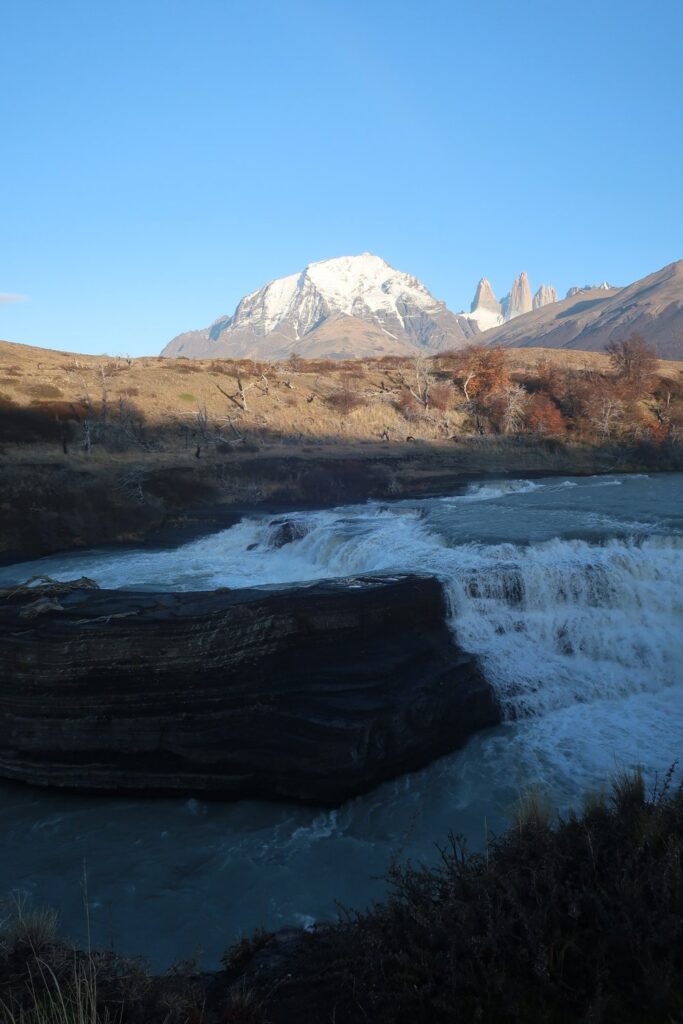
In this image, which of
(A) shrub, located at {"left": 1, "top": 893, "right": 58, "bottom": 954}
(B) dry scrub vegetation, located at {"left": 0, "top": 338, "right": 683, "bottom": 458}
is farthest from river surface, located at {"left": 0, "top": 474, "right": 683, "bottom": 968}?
A: (B) dry scrub vegetation, located at {"left": 0, "top": 338, "right": 683, "bottom": 458}

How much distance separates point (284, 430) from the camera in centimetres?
3378

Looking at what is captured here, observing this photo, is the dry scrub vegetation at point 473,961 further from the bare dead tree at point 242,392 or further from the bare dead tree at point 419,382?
the bare dead tree at point 419,382

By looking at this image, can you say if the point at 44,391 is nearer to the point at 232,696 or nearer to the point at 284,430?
the point at 284,430

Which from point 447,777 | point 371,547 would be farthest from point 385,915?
point 371,547

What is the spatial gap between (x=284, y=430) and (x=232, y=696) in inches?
998

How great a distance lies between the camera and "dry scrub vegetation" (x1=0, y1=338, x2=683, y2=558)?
23.0 metres

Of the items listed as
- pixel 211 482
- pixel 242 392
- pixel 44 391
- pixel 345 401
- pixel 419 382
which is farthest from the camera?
pixel 419 382

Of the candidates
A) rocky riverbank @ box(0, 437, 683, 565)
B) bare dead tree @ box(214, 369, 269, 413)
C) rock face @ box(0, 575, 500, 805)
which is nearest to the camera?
rock face @ box(0, 575, 500, 805)

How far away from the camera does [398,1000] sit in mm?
3486

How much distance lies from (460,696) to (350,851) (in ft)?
10.3

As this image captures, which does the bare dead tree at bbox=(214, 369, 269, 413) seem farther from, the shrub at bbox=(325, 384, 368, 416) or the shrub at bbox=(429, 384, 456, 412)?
the shrub at bbox=(429, 384, 456, 412)

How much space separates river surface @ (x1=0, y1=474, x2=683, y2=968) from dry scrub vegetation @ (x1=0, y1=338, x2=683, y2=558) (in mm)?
5323

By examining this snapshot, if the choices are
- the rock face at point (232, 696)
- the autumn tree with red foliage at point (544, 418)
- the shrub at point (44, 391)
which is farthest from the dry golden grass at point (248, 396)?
the rock face at point (232, 696)

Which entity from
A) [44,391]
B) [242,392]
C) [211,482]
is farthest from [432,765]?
[44,391]
